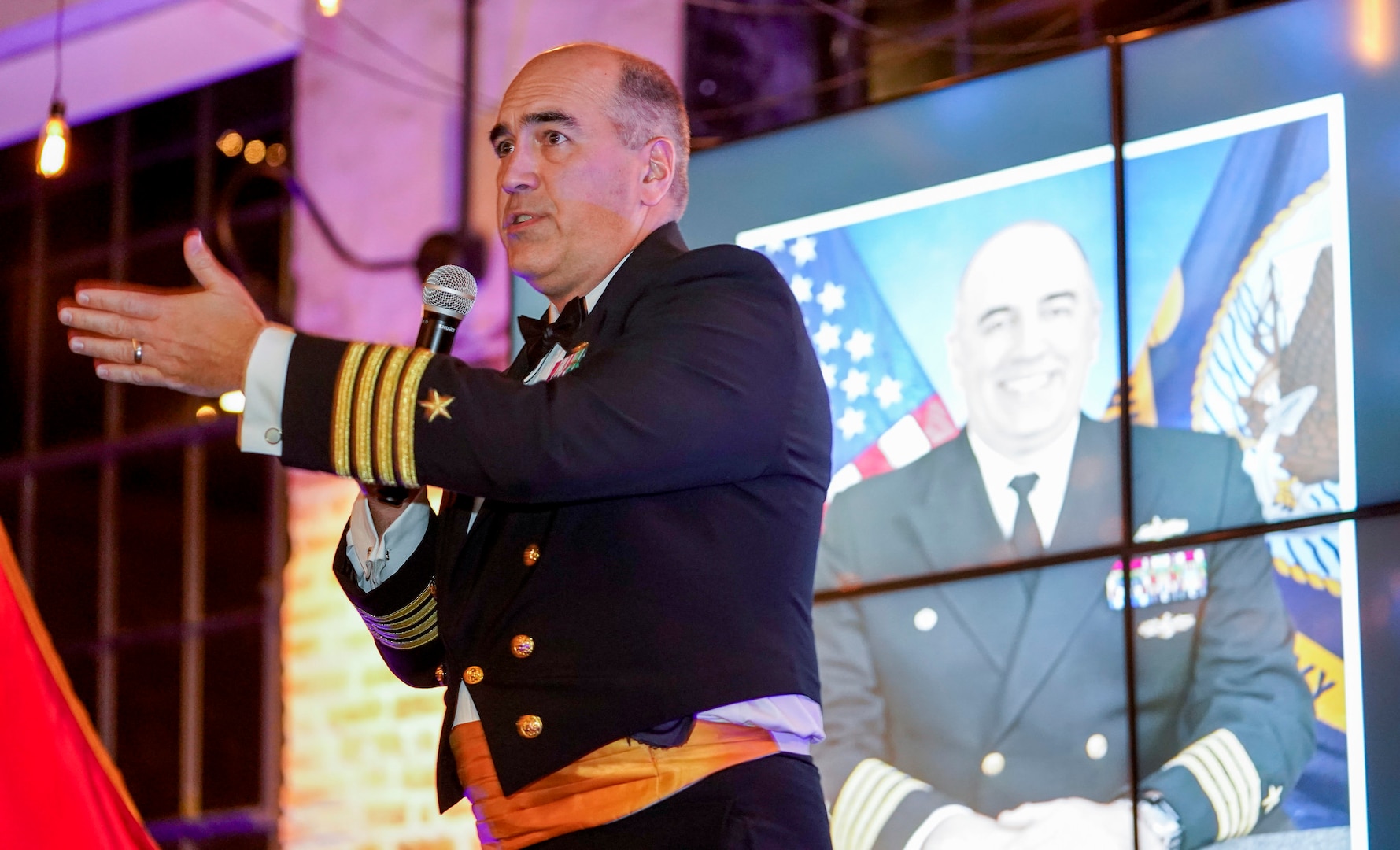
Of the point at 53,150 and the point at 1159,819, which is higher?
the point at 53,150

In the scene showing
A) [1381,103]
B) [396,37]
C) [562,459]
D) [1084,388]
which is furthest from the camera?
[396,37]

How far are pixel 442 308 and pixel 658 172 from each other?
0.42m

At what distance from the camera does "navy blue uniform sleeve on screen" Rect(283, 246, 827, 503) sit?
1.68 meters

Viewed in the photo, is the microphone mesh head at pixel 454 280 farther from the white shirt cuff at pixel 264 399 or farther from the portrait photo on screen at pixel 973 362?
the portrait photo on screen at pixel 973 362

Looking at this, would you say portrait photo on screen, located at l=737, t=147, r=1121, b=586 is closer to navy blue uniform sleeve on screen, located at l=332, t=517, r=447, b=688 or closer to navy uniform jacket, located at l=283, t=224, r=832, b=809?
navy blue uniform sleeve on screen, located at l=332, t=517, r=447, b=688

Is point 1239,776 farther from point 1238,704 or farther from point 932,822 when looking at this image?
point 932,822

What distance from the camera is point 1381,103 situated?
10.4 feet

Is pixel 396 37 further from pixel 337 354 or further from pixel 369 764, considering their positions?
pixel 337 354

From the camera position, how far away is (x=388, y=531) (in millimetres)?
2062

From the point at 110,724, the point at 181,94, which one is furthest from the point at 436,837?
the point at 181,94

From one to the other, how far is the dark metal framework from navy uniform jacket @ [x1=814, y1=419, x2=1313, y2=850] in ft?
7.59

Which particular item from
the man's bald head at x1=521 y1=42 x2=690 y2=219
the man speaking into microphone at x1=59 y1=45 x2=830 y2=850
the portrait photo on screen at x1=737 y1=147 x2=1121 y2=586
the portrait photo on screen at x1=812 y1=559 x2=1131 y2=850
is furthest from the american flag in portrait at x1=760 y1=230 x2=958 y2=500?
the man speaking into microphone at x1=59 y1=45 x2=830 y2=850

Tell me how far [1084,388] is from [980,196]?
481 millimetres

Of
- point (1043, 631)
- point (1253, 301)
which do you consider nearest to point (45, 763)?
point (1043, 631)
